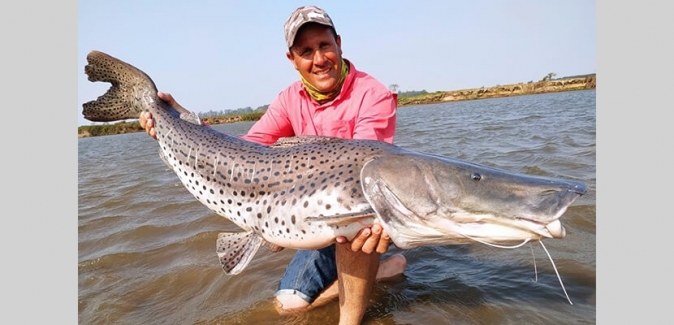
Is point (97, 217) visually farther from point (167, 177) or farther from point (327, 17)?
point (327, 17)

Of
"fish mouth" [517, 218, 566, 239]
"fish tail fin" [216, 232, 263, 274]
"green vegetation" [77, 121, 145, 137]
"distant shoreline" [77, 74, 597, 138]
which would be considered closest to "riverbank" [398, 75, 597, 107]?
"distant shoreline" [77, 74, 597, 138]

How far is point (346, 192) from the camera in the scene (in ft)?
8.43

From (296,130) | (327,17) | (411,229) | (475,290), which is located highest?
(327,17)

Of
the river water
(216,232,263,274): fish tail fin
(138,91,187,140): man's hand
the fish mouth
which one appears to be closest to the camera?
the fish mouth

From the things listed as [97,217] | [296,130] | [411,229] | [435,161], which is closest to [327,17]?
[296,130]

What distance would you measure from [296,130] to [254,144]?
2.23 feet

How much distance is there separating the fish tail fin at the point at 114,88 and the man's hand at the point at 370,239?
2643mm

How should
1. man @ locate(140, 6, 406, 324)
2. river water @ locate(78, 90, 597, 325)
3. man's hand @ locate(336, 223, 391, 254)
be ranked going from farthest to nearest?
river water @ locate(78, 90, 597, 325) < man @ locate(140, 6, 406, 324) < man's hand @ locate(336, 223, 391, 254)

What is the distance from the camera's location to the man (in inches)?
124

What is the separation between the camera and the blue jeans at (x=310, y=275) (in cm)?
354

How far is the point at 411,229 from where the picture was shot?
7.81 ft

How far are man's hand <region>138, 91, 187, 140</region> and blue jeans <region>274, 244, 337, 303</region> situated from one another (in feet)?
5.81

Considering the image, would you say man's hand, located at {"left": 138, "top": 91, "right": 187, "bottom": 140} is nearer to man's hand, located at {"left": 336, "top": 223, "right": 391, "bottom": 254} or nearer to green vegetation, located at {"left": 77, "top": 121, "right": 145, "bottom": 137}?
man's hand, located at {"left": 336, "top": 223, "right": 391, "bottom": 254}

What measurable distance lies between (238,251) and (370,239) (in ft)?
3.44
